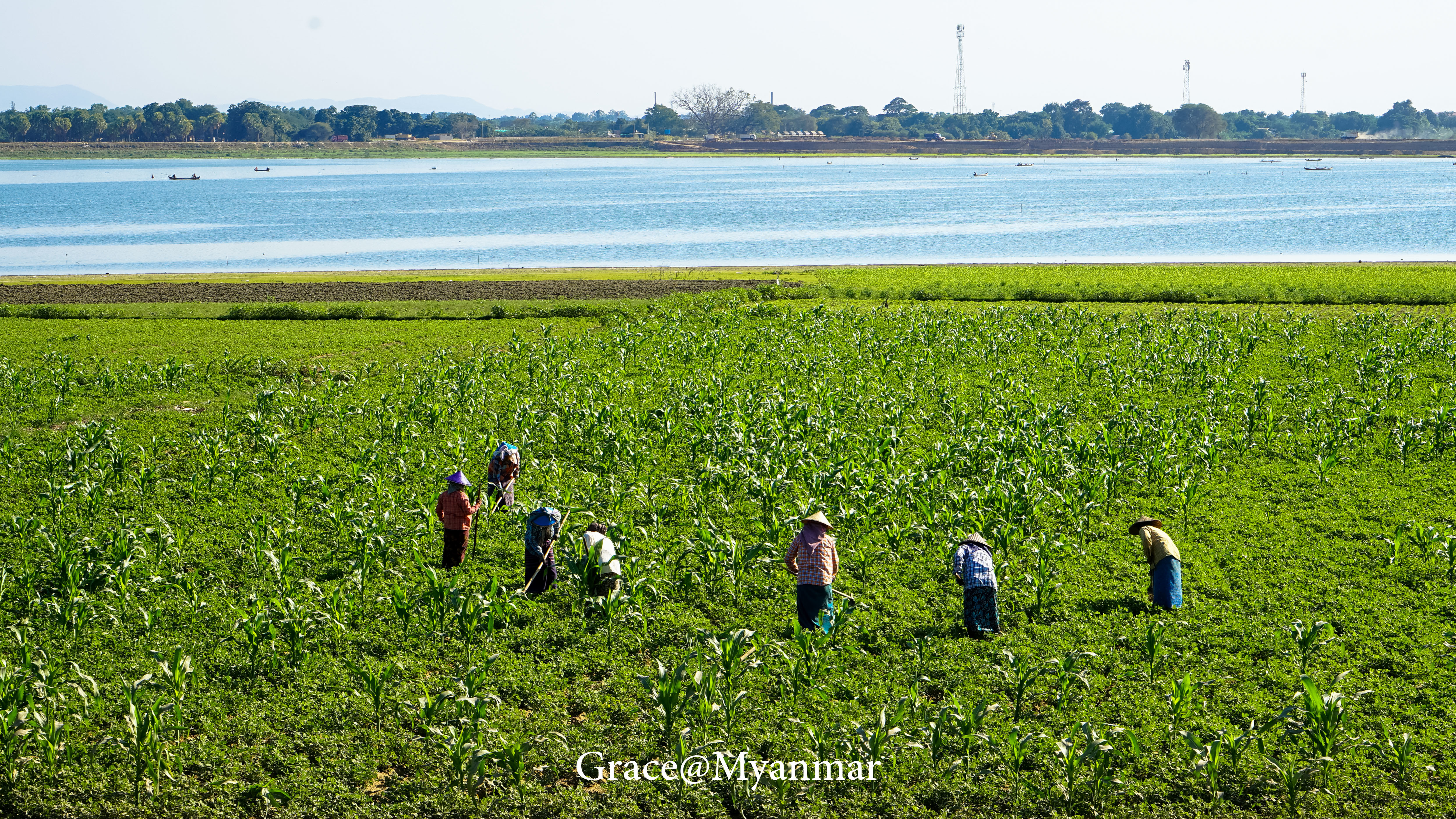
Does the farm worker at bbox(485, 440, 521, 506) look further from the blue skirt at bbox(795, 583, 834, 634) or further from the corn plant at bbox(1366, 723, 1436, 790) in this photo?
the corn plant at bbox(1366, 723, 1436, 790)

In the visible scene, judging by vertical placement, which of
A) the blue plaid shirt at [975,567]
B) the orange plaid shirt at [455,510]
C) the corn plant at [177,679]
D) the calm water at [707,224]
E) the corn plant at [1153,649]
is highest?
the calm water at [707,224]

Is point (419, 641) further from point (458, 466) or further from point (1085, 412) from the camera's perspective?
point (1085, 412)

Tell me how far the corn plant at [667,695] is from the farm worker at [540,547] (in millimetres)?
3215

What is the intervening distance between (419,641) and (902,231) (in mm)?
82624

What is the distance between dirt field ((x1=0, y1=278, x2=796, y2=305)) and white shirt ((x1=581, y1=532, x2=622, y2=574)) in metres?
31.5

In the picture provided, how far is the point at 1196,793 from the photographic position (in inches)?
368

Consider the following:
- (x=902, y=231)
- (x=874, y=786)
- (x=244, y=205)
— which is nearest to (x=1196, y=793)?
(x=874, y=786)

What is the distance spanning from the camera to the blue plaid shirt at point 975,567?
1230cm

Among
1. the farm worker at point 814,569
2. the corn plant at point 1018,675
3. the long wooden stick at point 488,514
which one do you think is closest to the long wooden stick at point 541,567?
the long wooden stick at point 488,514

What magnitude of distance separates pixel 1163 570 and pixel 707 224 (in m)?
88.6

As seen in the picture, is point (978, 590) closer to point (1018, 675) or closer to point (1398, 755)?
point (1018, 675)

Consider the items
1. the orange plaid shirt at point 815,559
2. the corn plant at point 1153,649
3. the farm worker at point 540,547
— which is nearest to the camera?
the corn plant at point 1153,649

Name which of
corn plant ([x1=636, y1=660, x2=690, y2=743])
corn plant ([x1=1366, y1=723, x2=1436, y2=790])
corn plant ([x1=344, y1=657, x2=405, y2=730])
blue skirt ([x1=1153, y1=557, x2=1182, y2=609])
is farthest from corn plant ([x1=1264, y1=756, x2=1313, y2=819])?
corn plant ([x1=344, y1=657, x2=405, y2=730])

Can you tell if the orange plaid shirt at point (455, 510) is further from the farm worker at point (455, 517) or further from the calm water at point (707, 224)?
the calm water at point (707, 224)
